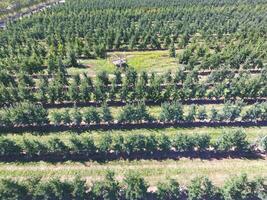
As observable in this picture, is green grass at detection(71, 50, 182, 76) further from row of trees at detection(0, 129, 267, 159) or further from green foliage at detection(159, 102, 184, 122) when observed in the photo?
row of trees at detection(0, 129, 267, 159)

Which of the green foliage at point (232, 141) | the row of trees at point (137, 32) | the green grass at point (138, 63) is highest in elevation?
the row of trees at point (137, 32)

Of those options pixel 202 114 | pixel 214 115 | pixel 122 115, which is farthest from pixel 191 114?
pixel 122 115

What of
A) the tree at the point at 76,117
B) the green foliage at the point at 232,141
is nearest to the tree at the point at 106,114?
the tree at the point at 76,117

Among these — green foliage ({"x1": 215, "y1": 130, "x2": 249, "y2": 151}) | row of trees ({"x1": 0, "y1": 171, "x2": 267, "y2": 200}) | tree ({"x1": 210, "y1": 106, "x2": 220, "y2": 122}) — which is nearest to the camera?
row of trees ({"x1": 0, "y1": 171, "x2": 267, "y2": 200})

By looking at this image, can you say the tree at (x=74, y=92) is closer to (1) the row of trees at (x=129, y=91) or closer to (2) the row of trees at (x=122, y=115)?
(1) the row of trees at (x=129, y=91)

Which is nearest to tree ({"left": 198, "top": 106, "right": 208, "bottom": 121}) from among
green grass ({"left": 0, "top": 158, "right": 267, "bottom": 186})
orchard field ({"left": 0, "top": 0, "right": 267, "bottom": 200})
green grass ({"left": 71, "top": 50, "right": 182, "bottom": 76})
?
orchard field ({"left": 0, "top": 0, "right": 267, "bottom": 200})

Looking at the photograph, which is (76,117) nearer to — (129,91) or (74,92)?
(74,92)

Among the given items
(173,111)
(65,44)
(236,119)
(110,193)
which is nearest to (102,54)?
(65,44)
